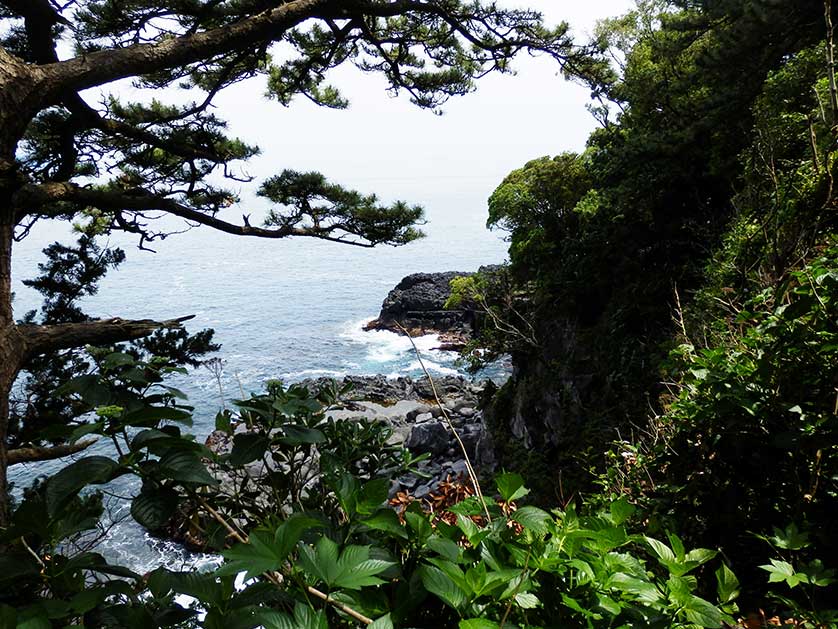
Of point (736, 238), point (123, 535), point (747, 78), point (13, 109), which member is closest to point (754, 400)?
point (13, 109)

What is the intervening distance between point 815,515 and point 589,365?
731 cm

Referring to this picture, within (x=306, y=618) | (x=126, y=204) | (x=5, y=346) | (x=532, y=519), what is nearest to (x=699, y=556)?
(x=532, y=519)

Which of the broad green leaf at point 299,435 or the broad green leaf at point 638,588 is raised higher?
the broad green leaf at point 299,435

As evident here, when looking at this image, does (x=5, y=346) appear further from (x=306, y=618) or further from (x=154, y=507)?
(x=306, y=618)

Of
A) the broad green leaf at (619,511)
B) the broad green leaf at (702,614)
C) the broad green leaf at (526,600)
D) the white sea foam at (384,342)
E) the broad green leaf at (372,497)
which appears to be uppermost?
the broad green leaf at (372,497)

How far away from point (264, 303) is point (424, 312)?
12.9m

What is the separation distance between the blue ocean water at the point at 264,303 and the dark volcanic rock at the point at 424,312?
3.10 ft

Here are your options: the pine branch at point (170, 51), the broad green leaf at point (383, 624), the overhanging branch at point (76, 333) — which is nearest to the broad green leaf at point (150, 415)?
the broad green leaf at point (383, 624)

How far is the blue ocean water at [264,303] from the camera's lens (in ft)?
49.1

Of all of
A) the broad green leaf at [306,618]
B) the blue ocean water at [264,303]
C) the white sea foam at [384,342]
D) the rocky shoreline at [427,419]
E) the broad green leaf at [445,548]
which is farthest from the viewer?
the white sea foam at [384,342]

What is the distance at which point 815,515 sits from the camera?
140 cm

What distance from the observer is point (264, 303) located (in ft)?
113

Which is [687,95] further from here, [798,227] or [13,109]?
[13,109]

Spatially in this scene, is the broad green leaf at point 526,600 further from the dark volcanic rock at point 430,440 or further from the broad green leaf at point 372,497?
the dark volcanic rock at point 430,440
